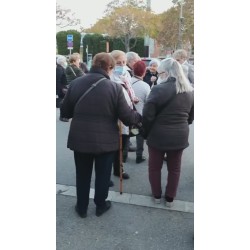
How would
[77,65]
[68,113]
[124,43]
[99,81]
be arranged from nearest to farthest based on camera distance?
[99,81], [68,113], [77,65], [124,43]

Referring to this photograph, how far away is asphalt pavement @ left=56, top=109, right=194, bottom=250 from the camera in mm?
2884

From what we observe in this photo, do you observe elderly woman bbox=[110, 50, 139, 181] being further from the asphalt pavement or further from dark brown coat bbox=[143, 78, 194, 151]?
the asphalt pavement

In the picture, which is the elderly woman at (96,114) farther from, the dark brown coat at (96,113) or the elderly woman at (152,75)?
the elderly woman at (152,75)

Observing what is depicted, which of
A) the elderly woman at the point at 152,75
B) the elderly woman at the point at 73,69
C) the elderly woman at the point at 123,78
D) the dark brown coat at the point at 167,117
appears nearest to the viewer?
the dark brown coat at the point at 167,117

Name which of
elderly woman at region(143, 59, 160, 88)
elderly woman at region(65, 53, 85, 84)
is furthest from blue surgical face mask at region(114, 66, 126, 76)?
elderly woman at region(65, 53, 85, 84)

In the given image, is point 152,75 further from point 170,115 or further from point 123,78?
point 170,115

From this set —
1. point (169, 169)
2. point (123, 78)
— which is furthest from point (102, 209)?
point (123, 78)

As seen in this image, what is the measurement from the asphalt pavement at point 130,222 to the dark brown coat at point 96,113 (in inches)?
28.6

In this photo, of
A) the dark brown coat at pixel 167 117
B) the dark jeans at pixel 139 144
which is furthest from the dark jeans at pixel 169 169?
the dark jeans at pixel 139 144

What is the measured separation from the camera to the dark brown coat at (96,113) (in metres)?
2.94

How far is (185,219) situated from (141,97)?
64.6 inches
